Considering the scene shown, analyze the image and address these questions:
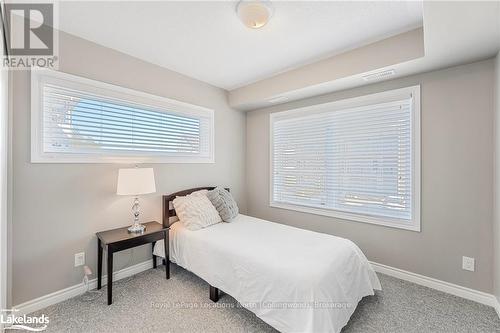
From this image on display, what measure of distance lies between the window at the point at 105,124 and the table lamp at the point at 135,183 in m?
0.35

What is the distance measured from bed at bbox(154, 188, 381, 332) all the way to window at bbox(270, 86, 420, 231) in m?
0.89

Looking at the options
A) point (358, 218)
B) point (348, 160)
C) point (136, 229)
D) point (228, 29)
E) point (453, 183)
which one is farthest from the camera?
point (348, 160)

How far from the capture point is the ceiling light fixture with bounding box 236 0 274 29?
1705 mm

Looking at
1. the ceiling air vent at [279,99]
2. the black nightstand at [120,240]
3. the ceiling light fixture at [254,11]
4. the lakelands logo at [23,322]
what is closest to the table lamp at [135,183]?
the black nightstand at [120,240]

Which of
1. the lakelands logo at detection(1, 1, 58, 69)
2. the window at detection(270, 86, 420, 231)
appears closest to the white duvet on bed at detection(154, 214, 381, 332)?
the window at detection(270, 86, 420, 231)

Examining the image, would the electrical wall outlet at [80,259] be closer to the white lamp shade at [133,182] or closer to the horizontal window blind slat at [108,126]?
the white lamp shade at [133,182]

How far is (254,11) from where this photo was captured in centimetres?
175

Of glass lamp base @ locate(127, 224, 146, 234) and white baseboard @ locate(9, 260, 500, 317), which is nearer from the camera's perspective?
white baseboard @ locate(9, 260, 500, 317)

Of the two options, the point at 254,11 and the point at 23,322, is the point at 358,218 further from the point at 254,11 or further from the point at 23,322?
the point at 23,322

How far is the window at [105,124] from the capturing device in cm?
206

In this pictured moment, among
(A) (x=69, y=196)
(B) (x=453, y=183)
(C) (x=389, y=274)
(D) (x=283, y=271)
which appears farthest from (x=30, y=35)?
(C) (x=389, y=274)

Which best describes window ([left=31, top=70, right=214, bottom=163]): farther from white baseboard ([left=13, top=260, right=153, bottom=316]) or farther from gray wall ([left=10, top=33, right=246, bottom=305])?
white baseboard ([left=13, top=260, right=153, bottom=316])

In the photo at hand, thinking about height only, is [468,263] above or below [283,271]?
below

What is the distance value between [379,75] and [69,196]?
3.45 meters
